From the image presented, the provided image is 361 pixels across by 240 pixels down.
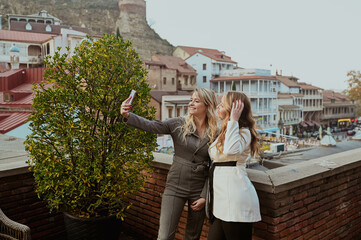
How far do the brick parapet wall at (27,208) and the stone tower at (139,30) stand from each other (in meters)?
71.6

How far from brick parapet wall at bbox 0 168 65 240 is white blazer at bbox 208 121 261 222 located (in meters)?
2.31

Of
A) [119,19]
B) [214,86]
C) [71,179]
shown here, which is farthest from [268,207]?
[119,19]

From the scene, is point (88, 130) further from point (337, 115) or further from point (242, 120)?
point (337, 115)

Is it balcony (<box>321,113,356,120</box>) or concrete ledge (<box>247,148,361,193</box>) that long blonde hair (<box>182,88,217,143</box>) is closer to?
concrete ledge (<box>247,148,361,193</box>)

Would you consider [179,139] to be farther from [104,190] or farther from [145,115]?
[104,190]

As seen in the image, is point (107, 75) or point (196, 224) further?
point (107, 75)

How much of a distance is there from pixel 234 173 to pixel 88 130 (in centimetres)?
150

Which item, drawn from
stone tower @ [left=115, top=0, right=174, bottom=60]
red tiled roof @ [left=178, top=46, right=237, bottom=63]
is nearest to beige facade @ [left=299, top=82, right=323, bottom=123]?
red tiled roof @ [left=178, top=46, right=237, bottom=63]

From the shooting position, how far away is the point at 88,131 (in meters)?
3.10

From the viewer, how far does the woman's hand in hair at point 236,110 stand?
2502mm

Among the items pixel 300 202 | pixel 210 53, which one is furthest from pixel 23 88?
pixel 210 53

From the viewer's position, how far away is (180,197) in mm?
2871

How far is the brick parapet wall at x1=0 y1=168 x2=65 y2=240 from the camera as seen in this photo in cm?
346

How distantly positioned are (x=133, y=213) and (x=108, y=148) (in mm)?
1359
